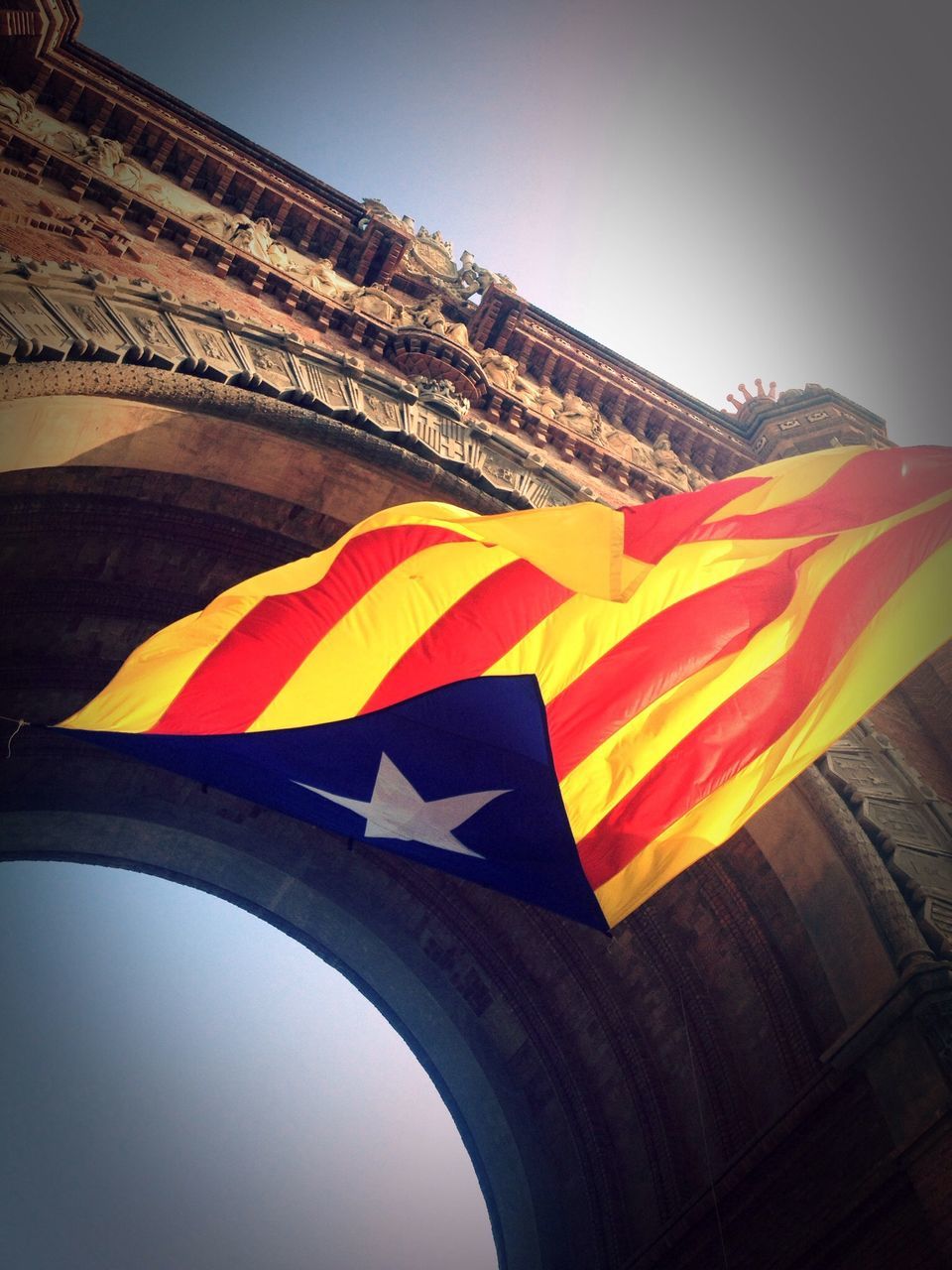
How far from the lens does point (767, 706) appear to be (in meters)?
4.37

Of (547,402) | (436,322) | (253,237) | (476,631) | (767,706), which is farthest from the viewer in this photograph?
(547,402)

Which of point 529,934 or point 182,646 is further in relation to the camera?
point 529,934

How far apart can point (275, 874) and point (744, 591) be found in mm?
6484

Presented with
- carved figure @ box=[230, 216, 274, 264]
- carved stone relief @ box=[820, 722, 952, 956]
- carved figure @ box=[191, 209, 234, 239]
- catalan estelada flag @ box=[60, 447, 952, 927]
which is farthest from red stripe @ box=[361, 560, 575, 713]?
carved figure @ box=[191, 209, 234, 239]

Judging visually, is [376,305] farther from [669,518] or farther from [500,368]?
[669,518]

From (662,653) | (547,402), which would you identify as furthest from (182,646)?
(547,402)

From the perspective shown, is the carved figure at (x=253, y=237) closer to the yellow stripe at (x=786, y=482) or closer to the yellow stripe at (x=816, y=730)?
the yellow stripe at (x=786, y=482)

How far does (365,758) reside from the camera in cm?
424

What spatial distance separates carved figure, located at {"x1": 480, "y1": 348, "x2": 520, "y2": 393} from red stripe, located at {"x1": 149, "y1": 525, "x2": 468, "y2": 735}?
16.8 ft

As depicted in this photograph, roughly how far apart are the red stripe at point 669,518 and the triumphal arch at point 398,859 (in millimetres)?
2394

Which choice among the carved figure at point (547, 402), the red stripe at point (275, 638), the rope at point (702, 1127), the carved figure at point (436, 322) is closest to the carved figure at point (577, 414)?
the carved figure at point (547, 402)

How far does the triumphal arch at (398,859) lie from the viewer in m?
5.27

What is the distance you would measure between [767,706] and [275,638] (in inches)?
106

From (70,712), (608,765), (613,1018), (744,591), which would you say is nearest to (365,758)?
(608,765)
